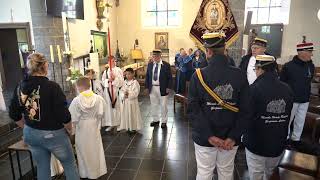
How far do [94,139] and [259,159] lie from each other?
2.03 m

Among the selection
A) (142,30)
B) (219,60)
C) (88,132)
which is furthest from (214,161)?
(142,30)

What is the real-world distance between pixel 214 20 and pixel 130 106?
2.27 meters

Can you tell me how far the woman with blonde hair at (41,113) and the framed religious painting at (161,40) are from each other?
29.6 ft

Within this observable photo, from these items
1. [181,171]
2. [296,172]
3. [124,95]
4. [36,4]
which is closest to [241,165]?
[181,171]

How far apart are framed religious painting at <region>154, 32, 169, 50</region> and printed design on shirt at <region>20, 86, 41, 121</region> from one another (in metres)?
9.17

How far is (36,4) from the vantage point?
18.0 feet

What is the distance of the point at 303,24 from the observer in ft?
34.2

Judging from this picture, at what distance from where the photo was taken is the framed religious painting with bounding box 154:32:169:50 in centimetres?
1130

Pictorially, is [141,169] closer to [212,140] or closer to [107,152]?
[107,152]

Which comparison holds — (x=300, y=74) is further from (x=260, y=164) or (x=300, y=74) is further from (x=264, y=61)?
(x=260, y=164)

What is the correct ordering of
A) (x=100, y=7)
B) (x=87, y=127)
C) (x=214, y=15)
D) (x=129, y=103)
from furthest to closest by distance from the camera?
(x=100, y=7) → (x=129, y=103) → (x=214, y=15) → (x=87, y=127)

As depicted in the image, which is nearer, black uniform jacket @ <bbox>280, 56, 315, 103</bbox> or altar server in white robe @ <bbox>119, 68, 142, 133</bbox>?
black uniform jacket @ <bbox>280, 56, 315, 103</bbox>

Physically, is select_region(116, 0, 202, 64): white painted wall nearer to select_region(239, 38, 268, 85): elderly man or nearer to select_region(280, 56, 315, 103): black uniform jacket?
select_region(239, 38, 268, 85): elderly man

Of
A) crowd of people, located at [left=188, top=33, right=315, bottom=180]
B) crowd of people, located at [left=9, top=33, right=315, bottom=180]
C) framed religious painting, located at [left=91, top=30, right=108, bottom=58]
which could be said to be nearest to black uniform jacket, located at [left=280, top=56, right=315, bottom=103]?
crowd of people, located at [left=9, top=33, right=315, bottom=180]
